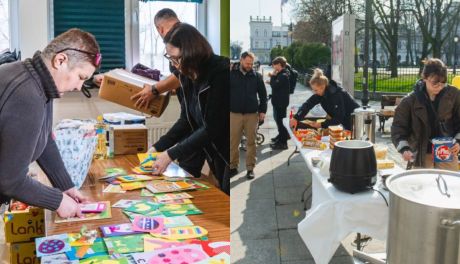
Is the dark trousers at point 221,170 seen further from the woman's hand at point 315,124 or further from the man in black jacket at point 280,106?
the woman's hand at point 315,124

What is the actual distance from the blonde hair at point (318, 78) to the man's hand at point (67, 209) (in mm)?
890

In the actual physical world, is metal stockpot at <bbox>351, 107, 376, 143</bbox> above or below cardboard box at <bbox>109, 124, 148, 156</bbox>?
above

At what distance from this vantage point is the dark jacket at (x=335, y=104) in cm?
153

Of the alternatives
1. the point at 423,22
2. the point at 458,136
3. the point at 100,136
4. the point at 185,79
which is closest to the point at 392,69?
the point at 423,22

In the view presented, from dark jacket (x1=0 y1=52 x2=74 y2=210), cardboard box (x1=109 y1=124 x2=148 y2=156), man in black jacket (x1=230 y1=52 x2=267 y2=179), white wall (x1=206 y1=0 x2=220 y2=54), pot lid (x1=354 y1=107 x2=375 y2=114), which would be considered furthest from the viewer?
white wall (x1=206 y1=0 x2=220 y2=54)

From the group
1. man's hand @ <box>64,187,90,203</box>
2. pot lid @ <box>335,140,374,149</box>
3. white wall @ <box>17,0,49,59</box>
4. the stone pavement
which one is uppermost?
white wall @ <box>17,0,49,59</box>

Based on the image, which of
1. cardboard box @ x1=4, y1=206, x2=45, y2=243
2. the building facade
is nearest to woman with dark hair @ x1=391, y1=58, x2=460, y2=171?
the building facade

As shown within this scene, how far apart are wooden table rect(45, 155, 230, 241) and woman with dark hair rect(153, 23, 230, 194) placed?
0.13 m

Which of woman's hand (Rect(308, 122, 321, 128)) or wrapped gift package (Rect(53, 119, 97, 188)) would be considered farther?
woman's hand (Rect(308, 122, 321, 128))

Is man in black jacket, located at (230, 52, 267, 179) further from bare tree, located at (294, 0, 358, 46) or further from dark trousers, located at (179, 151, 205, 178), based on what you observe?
bare tree, located at (294, 0, 358, 46)

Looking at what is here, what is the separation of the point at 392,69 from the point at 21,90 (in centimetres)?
92

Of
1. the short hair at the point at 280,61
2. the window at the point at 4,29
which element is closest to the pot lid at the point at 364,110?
the short hair at the point at 280,61

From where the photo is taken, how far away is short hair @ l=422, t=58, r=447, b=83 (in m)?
1.10

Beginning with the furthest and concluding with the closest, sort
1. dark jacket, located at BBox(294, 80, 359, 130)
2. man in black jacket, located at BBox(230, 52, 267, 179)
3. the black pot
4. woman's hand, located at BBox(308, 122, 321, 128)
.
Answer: man in black jacket, located at BBox(230, 52, 267, 179), woman's hand, located at BBox(308, 122, 321, 128), dark jacket, located at BBox(294, 80, 359, 130), the black pot
